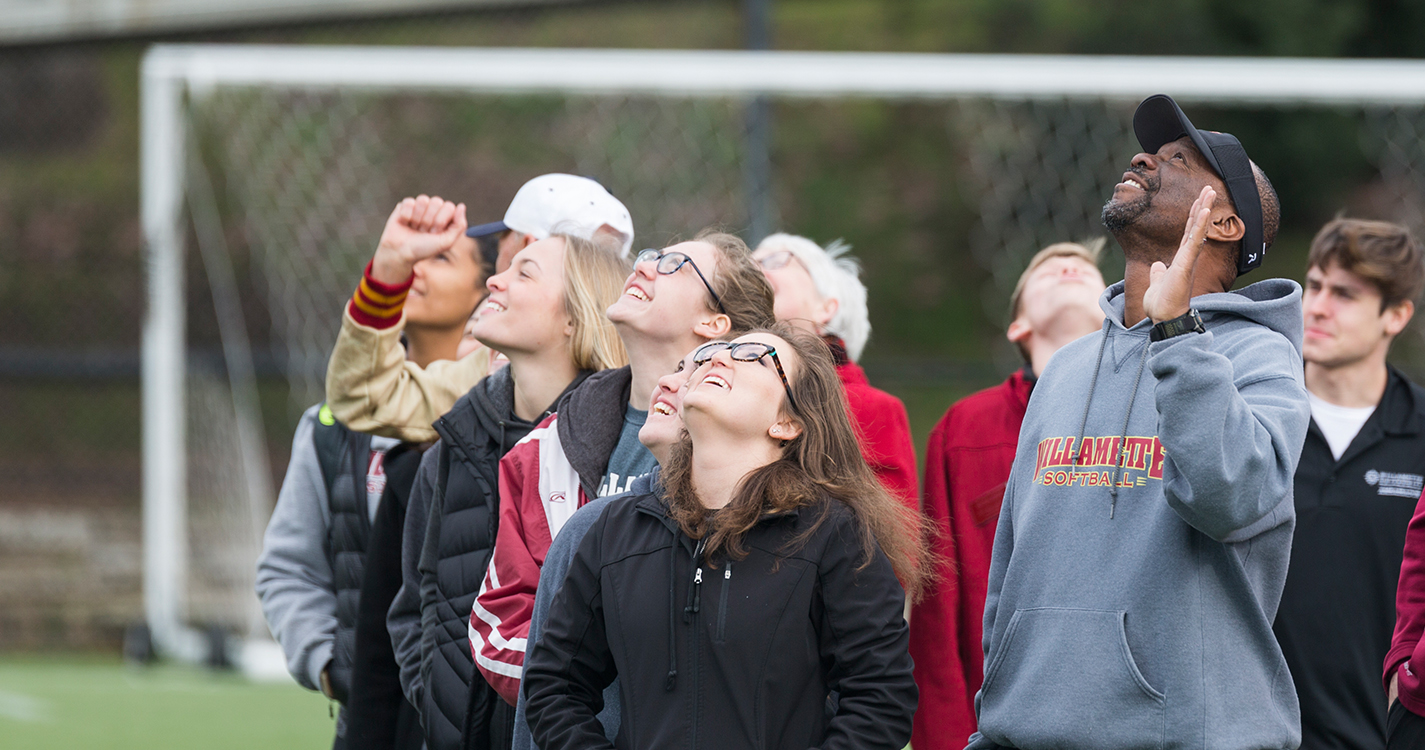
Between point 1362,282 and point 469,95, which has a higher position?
point 469,95

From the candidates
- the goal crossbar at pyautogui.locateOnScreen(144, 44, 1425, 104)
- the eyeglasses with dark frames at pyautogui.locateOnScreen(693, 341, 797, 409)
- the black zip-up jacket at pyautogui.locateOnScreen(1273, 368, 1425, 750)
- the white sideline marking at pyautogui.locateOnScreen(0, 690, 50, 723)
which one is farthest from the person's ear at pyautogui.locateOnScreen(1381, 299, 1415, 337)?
the white sideline marking at pyautogui.locateOnScreen(0, 690, 50, 723)

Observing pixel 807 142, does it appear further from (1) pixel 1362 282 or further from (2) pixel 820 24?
(1) pixel 1362 282

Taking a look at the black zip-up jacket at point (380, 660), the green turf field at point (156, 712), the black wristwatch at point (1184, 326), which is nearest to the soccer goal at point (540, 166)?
the green turf field at point (156, 712)

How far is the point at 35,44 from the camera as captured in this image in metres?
12.5

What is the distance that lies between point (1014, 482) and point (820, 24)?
1558 cm

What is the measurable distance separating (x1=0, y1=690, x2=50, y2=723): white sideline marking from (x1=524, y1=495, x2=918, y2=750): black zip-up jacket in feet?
18.9

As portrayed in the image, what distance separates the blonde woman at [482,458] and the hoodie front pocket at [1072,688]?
3.70ft

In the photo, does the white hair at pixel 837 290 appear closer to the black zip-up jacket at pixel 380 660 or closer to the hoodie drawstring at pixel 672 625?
the black zip-up jacket at pixel 380 660

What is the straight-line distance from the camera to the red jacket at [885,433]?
3.31 metres

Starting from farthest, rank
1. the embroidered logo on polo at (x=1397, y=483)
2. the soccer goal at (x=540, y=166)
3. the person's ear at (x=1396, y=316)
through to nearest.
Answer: the soccer goal at (x=540, y=166) → the person's ear at (x=1396, y=316) → the embroidered logo on polo at (x=1397, y=483)

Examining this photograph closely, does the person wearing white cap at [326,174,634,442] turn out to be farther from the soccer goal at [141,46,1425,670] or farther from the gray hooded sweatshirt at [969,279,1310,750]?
the soccer goal at [141,46,1425,670]

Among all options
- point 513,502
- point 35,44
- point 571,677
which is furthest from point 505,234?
point 35,44

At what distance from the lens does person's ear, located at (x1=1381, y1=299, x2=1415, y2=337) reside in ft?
13.0

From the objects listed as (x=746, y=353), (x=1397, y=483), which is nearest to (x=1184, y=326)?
(x=746, y=353)
